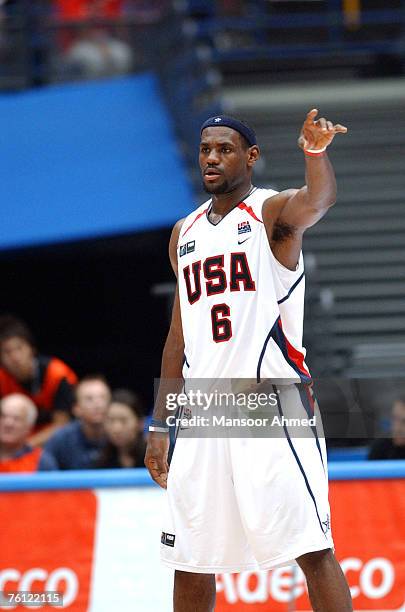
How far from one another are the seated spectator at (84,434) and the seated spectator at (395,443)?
193cm

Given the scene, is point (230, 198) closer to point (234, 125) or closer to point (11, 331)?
point (234, 125)

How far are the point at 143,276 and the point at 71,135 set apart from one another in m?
1.69

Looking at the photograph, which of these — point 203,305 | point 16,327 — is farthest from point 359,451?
point 203,305

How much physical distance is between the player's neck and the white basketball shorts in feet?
2.59

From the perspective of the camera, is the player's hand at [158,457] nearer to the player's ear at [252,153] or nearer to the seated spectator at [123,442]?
the player's ear at [252,153]

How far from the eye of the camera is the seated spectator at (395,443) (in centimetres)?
721

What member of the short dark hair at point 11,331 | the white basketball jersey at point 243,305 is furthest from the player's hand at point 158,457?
the short dark hair at point 11,331

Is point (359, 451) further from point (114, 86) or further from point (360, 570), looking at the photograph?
point (114, 86)

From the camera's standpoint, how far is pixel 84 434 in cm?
827

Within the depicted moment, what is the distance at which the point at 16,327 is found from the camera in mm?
9312

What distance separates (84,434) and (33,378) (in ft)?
4.08

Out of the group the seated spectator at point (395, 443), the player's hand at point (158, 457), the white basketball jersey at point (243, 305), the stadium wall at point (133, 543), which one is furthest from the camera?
the seated spectator at point (395, 443)

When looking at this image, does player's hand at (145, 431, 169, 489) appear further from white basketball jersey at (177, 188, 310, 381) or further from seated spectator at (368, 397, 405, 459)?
seated spectator at (368, 397, 405, 459)

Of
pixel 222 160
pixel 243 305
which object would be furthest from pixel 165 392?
pixel 222 160
